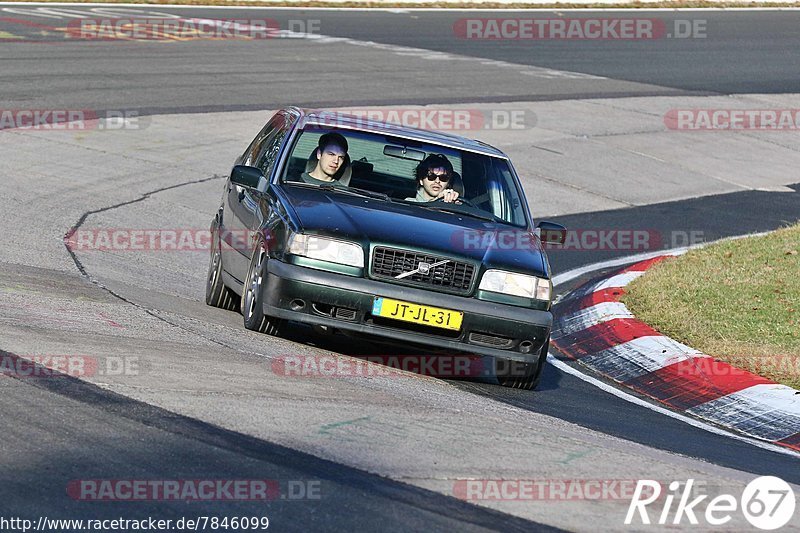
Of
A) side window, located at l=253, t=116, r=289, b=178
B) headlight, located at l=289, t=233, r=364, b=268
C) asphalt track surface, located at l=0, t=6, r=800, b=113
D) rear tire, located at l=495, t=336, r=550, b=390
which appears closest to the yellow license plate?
headlight, located at l=289, t=233, r=364, b=268

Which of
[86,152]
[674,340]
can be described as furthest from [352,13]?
[674,340]

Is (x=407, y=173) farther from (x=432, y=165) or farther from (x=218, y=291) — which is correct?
(x=218, y=291)

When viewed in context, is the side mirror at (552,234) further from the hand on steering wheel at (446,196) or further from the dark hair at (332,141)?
the dark hair at (332,141)

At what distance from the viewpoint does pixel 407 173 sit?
9539 millimetres

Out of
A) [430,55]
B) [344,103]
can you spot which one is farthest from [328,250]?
[430,55]

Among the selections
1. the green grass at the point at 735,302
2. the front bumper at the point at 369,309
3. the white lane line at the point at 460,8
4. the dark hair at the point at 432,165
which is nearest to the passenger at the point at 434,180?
the dark hair at the point at 432,165

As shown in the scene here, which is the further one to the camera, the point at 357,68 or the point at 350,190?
the point at 357,68

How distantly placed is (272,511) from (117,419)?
1.17m

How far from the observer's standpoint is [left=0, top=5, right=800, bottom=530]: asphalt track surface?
5297 millimetres

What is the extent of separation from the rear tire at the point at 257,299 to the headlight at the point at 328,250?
27cm

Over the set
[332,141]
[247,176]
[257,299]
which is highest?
[332,141]

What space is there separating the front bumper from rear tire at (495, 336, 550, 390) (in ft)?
0.85

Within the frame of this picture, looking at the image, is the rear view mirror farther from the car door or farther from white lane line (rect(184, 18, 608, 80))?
white lane line (rect(184, 18, 608, 80))

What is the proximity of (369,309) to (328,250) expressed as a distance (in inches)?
18.2
